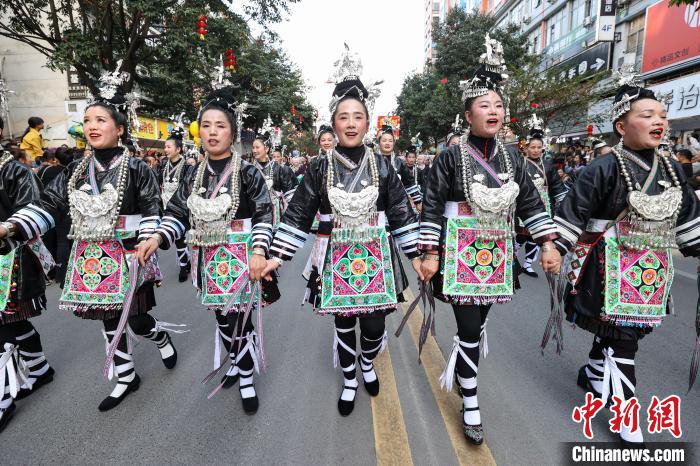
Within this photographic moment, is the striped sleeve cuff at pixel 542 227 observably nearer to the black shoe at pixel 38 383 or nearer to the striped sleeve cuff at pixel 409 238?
the striped sleeve cuff at pixel 409 238

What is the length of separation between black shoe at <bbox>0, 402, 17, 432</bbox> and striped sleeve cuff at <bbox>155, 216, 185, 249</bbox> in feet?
5.10

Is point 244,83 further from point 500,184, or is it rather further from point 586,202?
point 586,202

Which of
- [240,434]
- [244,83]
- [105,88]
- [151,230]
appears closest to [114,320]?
[151,230]

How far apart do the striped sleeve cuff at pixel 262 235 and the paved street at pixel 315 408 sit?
1.21 meters

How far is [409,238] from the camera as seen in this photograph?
292 cm

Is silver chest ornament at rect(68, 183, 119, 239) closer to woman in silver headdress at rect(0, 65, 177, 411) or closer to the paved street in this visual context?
woman in silver headdress at rect(0, 65, 177, 411)

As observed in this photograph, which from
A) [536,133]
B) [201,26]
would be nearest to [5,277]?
[536,133]

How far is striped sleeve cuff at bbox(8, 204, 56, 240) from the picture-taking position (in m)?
2.87

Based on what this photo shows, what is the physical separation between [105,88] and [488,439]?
12.0 feet

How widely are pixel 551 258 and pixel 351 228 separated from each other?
1.28 metres

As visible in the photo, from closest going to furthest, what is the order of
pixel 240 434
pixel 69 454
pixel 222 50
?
pixel 69 454, pixel 240 434, pixel 222 50

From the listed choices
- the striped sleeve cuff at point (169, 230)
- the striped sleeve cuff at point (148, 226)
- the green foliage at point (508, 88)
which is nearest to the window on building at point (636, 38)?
the green foliage at point (508, 88)

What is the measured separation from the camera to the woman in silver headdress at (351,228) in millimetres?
2811

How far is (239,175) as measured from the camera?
121 inches
